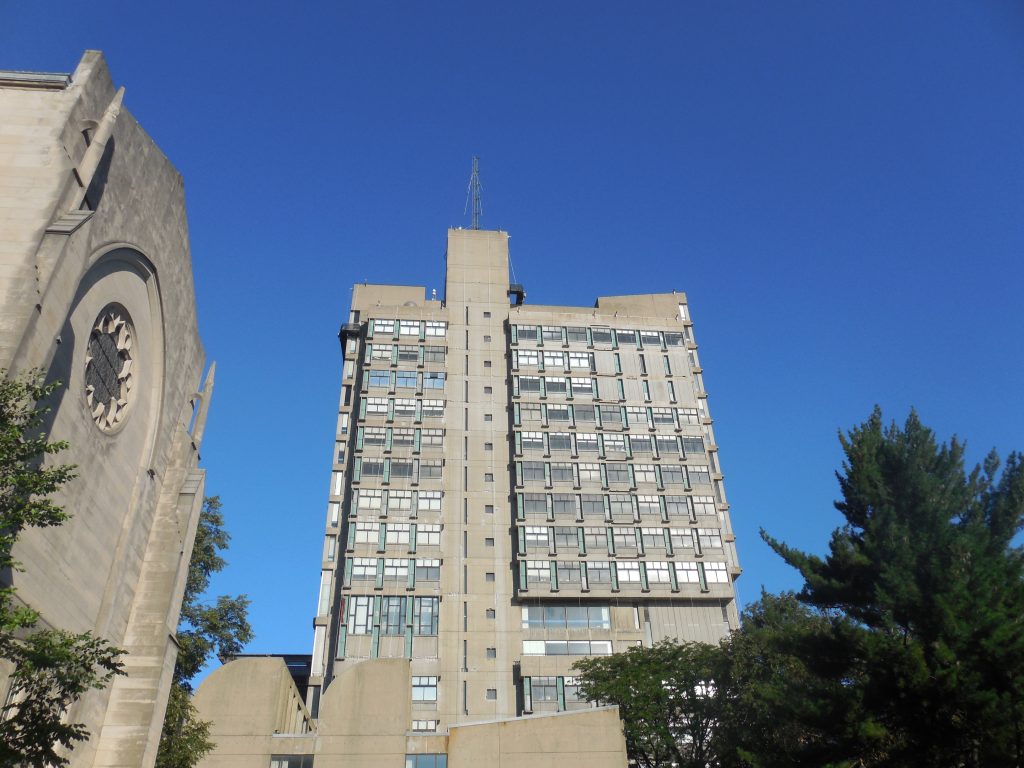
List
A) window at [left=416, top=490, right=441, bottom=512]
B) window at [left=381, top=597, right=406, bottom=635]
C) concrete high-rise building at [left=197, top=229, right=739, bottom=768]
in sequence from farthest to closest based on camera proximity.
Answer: window at [left=416, top=490, right=441, bottom=512] < concrete high-rise building at [left=197, top=229, right=739, bottom=768] < window at [left=381, top=597, right=406, bottom=635]

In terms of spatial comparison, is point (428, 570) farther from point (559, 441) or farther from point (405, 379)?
point (405, 379)

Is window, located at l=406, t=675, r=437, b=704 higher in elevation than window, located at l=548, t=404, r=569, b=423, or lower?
lower

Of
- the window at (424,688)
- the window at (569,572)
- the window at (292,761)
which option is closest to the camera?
the window at (292,761)

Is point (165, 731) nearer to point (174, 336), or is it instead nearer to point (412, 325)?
point (174, 336)

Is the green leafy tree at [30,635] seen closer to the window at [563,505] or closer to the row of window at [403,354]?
the window at [563,505]

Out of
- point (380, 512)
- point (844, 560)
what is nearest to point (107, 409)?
point (844, 560)

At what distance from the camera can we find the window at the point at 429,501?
205ft

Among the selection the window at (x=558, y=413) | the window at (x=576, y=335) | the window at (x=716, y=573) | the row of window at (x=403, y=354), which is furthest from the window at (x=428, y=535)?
the window at (x=576, y=335)

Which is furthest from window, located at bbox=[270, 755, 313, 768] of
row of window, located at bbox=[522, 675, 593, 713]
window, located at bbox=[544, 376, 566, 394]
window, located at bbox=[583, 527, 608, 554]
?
window, located at bbox=[544, 376, 566, 394]

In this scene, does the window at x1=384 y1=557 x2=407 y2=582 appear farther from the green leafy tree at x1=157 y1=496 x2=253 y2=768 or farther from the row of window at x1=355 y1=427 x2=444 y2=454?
the green leafy tree at x1=157 y1=496 x2=253 y2=768

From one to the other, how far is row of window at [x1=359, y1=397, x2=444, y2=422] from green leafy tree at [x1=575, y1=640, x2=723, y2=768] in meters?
28.2

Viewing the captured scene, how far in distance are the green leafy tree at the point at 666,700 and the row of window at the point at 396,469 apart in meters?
24.0

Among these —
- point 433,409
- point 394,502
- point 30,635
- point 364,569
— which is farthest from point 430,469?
point 30,635

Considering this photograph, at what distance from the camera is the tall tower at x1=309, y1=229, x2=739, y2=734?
2244 inches
